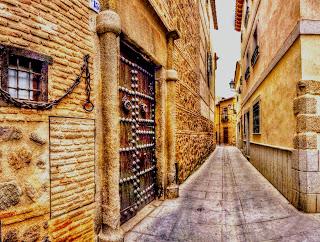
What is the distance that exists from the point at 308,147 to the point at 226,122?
29.1 meters

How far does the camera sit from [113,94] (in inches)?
110

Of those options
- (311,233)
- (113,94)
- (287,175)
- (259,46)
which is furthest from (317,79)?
(259,46)

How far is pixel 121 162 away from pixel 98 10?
2.02 metres

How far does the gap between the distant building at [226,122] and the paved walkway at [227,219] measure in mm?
26985

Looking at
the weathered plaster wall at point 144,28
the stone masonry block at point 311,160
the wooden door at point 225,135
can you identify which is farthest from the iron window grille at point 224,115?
the stone masonry block at point 311,160

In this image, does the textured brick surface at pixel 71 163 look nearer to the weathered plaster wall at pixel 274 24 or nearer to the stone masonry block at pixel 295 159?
the stone masonry block at pixel 295 159

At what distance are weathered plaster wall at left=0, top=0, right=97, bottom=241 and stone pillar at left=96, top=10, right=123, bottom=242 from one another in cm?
20

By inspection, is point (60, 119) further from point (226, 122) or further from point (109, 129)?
point (226, 122)

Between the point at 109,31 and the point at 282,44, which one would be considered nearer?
the point at 109,31

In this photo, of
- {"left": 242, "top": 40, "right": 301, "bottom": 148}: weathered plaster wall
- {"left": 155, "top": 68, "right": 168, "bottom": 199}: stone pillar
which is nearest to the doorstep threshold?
{"left": 155, "top": 68, "right": 168, "bottom": 199}: stone pillar

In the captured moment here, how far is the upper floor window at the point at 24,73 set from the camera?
1.83 meters

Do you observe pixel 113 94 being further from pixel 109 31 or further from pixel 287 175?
pixel 287 175

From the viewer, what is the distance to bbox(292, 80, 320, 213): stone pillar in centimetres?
383

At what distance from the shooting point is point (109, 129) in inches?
110
